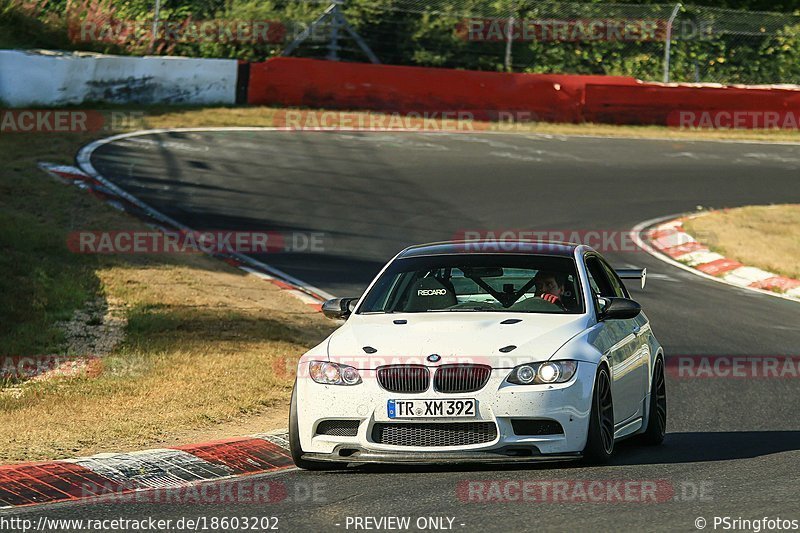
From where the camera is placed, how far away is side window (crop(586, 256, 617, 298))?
9617mm

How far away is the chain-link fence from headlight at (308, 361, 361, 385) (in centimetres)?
2621

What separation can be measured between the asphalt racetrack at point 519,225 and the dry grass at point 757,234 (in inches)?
30.4

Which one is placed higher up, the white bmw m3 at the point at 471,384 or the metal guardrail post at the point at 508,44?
the metal guardrail post at the point at 508,44

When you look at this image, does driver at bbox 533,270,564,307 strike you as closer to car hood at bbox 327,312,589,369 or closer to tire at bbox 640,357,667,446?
car hood at bbox 327,312,589,369

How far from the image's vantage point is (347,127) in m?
29.5

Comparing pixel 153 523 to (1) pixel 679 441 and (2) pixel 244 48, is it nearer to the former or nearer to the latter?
(1) pixel 679 441

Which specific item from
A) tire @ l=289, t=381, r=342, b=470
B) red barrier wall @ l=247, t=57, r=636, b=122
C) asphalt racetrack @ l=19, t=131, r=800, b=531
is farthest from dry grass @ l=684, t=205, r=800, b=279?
tire @ l=289, t=381, r=342, b=470

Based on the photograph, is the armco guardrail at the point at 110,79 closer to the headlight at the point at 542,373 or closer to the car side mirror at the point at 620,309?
the car side mirror at the point at 620,309

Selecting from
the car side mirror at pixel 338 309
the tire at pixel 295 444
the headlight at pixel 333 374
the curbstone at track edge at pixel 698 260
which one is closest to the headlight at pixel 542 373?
the headlight at pixel 333 374

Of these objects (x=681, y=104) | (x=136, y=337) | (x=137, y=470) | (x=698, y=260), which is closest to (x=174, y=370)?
(x=136, y=337)

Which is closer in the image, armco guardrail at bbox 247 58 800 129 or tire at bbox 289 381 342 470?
tire at bbox 289 381 342 470

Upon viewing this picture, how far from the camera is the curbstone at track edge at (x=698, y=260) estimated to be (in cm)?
1856

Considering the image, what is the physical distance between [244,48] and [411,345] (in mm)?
27888

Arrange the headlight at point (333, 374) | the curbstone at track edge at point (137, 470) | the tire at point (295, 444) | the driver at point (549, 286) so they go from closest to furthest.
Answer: the curbstone at track edge at point (137, 470), the headlight at point (333, 374), the tire at point (295, 444), the driver at point (549, 286)
